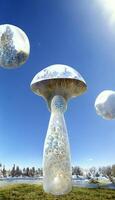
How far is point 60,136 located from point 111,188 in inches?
215

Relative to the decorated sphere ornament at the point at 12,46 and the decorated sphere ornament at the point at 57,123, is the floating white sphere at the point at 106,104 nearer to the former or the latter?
the decorated sphere ornament at the point at 57,123

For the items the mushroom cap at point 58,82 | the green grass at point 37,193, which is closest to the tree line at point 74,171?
the green grass at point 37,193

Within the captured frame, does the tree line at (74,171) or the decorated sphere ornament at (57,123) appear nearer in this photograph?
the decorated sphere ornament at (57,123)

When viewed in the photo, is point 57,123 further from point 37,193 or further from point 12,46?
point 37,193

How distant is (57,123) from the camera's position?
302cm

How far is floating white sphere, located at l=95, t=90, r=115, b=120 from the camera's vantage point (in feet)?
11.4

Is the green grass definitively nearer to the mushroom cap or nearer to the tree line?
the tree line

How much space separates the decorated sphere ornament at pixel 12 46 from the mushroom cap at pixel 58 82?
362mm

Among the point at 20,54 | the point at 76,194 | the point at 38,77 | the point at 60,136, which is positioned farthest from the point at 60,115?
the point at 76,194

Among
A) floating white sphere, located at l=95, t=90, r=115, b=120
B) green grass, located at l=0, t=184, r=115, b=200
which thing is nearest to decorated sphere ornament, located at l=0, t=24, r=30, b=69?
floating white sphere, located at l=95, t=90, r=115, b=120

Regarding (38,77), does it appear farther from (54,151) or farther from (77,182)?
(77,182)

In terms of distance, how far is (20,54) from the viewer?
2863 mm

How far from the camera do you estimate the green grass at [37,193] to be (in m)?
7.32

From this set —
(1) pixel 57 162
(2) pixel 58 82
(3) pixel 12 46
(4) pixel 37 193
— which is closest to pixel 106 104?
(2) pixel 58 82
